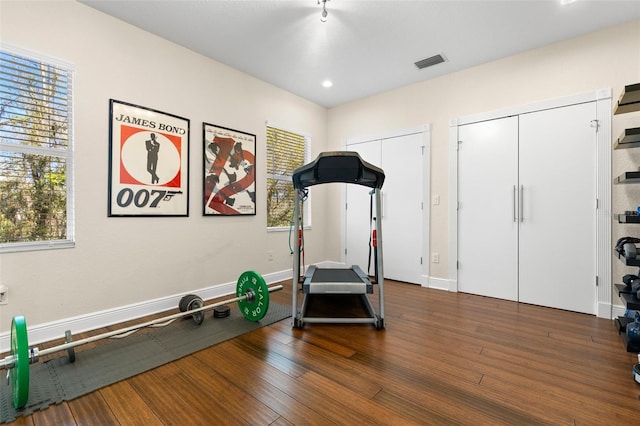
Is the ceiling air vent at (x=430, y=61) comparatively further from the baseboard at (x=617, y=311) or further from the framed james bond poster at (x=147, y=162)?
the baseboard at (x=617, y=311)

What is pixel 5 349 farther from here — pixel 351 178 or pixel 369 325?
pixel 351 178

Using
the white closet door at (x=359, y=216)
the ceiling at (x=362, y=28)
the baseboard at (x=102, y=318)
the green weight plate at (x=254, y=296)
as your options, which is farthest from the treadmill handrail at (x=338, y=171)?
the white closet door at (x=359, y=216)

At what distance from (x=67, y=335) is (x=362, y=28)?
3.48 m

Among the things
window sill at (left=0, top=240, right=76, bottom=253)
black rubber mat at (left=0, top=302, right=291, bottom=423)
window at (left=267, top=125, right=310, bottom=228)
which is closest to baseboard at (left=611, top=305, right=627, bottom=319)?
black rubber mat at (left=0, top=302, right=291, bottom=423)

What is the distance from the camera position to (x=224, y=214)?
11.6 ft

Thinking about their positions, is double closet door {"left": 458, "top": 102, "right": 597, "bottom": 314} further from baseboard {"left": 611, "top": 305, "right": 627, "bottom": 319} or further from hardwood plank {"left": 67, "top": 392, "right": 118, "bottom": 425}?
hardwood plank {"left": 67, "top": 392, "right": 118, "bottom": 425}

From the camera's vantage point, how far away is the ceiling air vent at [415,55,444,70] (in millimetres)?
3361

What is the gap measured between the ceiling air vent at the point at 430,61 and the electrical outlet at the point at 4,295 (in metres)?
4.46

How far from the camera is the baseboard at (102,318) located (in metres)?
2.23

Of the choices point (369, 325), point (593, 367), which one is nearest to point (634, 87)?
point (593, 367)

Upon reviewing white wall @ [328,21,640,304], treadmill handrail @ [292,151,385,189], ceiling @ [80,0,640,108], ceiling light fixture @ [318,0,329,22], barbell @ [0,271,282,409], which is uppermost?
ceiling @ [80,0,640,108]

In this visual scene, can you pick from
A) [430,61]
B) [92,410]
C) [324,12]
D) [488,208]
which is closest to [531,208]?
[488,208]

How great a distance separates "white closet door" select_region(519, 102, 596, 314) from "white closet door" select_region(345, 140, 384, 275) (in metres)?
1.98

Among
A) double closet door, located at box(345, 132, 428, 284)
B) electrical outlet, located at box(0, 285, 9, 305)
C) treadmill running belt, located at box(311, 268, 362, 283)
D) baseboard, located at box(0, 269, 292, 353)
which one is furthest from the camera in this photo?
double closet door, located at box(345, 132, 428, 284)
